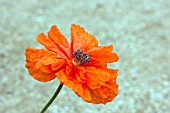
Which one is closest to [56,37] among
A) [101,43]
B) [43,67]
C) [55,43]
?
[55,43]

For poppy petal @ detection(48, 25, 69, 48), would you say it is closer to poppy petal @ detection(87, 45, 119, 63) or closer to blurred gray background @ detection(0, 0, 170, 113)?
poppy petal @ detection(87, 45, 119, 63)

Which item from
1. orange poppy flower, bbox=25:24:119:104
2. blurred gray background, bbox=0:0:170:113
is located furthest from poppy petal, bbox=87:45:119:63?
blurred gray background, bbox=0:0:170:113

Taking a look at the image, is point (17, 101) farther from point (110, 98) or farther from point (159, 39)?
point (110, 98)

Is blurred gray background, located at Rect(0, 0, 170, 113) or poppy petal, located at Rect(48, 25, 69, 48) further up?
blurred gray background, located at Rect(0, 0, 170, 113)

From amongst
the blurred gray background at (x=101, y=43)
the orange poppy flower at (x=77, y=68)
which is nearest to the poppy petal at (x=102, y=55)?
the orange poppy flower at (x=77, y=68)

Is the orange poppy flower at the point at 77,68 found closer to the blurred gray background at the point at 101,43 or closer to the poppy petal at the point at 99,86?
the poppy petal at the point at 99,86

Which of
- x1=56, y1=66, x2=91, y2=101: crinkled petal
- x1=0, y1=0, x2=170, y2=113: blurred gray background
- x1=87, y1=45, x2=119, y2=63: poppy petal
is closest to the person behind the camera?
x1=56, y1=66, x2=91, y2=101: crinkled petal

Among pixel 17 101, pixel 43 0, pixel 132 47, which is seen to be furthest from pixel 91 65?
pixel 43 0
